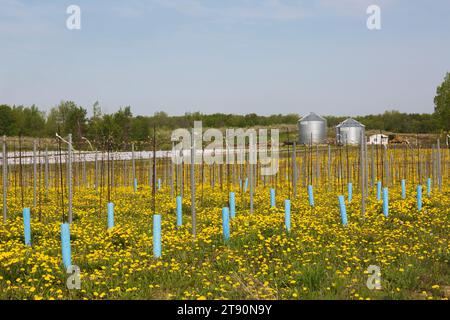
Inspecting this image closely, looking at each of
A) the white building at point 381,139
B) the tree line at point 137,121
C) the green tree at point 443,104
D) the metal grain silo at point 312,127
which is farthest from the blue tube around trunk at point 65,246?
the green tree at point 443,104

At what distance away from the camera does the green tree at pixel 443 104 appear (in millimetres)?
60125

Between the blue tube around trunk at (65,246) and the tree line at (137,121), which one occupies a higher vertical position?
the tree line at (137,121)

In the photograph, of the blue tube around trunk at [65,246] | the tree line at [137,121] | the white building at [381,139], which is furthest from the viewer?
the tree line at [137,121]

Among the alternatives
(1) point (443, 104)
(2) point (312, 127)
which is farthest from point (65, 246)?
(1) point (443, 104)

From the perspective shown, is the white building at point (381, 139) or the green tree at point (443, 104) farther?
the green tree at point (443, 104)

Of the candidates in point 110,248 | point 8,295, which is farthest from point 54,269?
point 110,248

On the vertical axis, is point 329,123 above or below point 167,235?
above

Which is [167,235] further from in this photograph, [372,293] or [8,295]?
[372,293]

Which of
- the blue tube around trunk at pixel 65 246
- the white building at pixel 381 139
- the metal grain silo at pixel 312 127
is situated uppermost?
the metal grain silo at pixel 312 127

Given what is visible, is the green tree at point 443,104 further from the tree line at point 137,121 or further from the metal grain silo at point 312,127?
the metal grain silo at point 312,127

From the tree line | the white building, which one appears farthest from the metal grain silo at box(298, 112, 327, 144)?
the tree line
